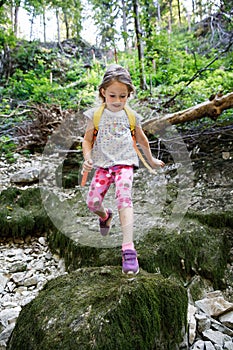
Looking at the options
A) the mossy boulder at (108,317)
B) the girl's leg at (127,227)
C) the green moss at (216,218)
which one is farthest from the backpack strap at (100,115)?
the green moss at (216,218)

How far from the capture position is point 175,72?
743 centimetres

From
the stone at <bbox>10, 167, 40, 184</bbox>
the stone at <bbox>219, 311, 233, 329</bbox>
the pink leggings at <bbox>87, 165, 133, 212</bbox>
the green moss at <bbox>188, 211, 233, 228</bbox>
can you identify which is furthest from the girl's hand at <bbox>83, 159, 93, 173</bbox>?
the stone at <bbox>10, 167, 40, 184</bbox>

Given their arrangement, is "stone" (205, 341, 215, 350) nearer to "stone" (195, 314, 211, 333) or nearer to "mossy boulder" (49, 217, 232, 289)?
"stone" (195, 314, 211, 333)

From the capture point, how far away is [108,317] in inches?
51.7

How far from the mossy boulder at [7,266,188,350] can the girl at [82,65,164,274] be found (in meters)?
0.18

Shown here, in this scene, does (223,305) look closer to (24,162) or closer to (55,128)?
(24,162)

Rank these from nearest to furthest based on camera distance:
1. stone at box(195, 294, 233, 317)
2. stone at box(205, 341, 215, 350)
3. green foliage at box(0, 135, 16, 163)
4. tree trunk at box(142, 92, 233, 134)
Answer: stone at box(205, 341, 215, 350) → stone at box(195, 294, 233, 317) → tree trunk at box(142, 92, 233, 134) → green foliage at box(0, 135, 16, 163)

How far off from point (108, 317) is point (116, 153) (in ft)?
2.57

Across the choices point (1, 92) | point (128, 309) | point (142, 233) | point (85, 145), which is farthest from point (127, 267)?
point (1, 92)

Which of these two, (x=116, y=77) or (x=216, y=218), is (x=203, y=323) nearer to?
(x=216, y=218)

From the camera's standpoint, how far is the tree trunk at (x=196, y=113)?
12.1 ft

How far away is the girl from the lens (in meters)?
1.54

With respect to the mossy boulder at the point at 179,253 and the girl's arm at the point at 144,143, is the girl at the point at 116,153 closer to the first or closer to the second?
the girl's arm at the point at 144,143

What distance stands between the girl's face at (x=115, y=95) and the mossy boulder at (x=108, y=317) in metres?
0.89
